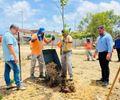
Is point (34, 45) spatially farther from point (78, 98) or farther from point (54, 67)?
point (78, 98)

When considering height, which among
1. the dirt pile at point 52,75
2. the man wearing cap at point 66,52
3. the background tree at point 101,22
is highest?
the background tree at point 101,22

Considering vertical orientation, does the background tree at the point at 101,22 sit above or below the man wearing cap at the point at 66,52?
above

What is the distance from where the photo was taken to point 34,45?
12016 mm

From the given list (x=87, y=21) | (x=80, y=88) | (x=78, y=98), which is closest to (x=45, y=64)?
(x=80, y=88)

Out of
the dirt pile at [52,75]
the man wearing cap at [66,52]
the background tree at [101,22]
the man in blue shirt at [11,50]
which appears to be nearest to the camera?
the man in blue shirt at [11,50]

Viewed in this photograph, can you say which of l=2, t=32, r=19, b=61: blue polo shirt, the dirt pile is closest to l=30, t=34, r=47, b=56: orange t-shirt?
the dirt pile

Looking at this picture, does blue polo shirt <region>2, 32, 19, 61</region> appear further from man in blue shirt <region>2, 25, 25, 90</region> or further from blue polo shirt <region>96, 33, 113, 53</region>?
blue polo shirt <region>96, 33, 113, 53</region>

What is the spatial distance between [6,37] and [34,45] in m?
2.52

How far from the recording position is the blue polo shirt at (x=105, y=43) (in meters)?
11.4

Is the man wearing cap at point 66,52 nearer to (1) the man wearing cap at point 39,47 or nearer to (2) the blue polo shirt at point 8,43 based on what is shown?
(1) the man wearing cap at point 39,47

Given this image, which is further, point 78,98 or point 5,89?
point 5,89

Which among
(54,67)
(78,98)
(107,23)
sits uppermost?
(107,23)

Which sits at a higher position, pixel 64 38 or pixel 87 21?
pixel 87 21

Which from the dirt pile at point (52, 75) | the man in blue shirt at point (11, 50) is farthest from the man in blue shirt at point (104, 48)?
the man in blue shirt at point (11, 50)
